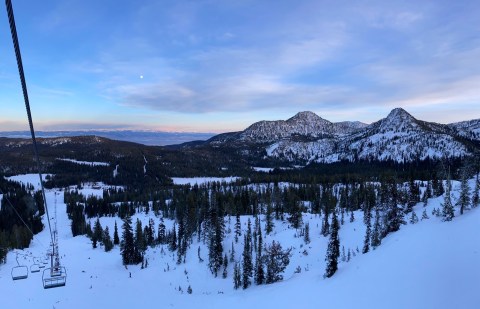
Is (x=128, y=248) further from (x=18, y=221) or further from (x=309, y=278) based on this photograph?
(x=18, y=221)

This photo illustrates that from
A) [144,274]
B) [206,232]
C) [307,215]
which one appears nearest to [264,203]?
[307,215]

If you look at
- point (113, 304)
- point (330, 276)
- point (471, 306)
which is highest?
point (471, 306)

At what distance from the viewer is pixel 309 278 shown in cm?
5597

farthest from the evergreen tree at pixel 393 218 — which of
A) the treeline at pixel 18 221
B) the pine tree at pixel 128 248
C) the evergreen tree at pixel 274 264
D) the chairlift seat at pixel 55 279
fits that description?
the treeline at pixel 18 221

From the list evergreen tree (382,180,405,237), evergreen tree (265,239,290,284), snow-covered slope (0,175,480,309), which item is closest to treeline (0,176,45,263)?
snow-covered slope (0,175,480,309)

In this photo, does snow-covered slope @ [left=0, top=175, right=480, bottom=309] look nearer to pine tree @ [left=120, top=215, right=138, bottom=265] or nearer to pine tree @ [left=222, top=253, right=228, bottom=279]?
pine tree @ [left=222, top=253, right=228, bottom=279]

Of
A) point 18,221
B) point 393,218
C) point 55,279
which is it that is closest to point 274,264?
point 393,218

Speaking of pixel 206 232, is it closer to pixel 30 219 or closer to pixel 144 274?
pixel 144 274

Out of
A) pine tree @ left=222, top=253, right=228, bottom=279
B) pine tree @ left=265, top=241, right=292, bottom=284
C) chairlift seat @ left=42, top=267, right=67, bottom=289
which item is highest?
chairlift seat @ left=42, top=267, right=67, bottom=289

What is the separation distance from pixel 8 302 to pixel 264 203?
10269 centimetres

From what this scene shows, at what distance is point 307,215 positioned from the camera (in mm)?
117750

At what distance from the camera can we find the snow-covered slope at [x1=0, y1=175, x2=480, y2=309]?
112 feet

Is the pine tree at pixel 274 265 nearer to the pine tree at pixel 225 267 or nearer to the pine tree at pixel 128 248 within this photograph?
the pine tree at pixel 225 267

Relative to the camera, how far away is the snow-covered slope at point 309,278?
34094mm
